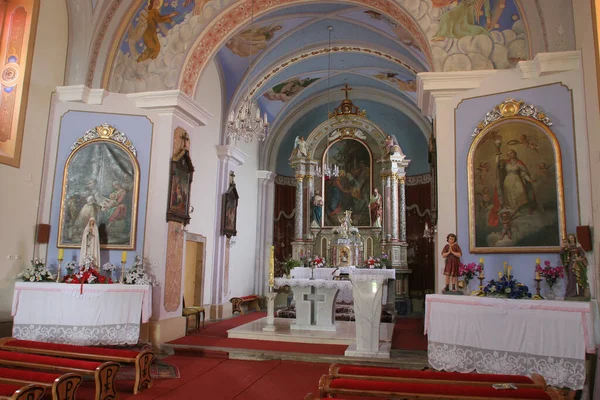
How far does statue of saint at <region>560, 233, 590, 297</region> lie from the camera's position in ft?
20.1

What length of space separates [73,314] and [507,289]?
6647 mm

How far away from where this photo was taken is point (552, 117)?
23.7 ft

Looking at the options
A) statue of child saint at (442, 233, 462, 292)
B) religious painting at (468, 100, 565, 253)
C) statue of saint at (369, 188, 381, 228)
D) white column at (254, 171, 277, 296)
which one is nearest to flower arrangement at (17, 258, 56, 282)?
A: statue of child saint at (442, 233, 462, 292)

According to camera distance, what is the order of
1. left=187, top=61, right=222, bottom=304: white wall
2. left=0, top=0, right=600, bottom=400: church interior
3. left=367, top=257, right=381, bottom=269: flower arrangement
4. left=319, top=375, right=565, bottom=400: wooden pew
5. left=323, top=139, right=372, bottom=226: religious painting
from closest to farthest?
left=319, top=375, right=565, bottom=400: wooden pew
left=0, top=0, right=600, bottom=400: church interior
left=187, top=61, right=222, bottom=304: white wall
left=367, top=257, right=381, bottom=269: flower arrangement
left=323, top=139, right=372, bottom=226: religious painting

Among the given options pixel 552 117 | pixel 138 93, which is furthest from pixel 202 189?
pixel 552 117

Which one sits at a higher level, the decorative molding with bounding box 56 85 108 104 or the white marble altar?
the decorative molding with bounding box 56 85 108 104

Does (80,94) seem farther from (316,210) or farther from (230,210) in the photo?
(316,210)

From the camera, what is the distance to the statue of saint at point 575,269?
6.12 m

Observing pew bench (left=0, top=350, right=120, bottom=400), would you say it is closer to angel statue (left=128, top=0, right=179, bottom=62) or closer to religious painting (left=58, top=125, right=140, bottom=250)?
religious painting (left=58, top=125, right=140, bottom=250)

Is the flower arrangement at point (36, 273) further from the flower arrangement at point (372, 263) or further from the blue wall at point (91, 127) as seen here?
the flower arrangement at point (372, 263)

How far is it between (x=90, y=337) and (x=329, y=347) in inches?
160

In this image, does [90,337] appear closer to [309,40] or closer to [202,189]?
[202,189]

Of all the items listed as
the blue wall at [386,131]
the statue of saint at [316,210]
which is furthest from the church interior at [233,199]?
the blue wall at [386,131]

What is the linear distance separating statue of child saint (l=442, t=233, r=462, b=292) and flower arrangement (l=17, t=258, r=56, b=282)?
258 inches
